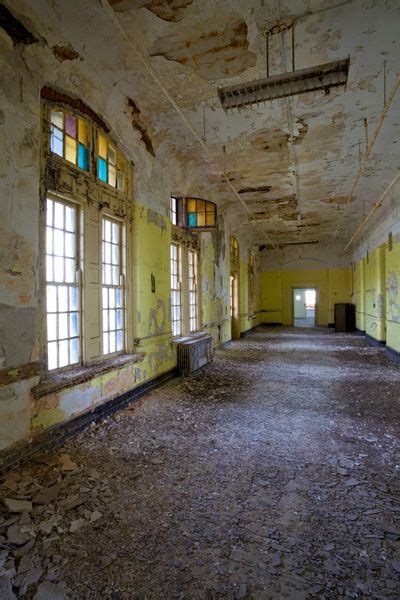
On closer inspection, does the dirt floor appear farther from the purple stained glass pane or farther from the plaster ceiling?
the plaster ceiling

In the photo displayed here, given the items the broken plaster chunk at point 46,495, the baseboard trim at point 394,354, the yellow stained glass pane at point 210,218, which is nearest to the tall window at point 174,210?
the yellow stained glass pane at point 210,218

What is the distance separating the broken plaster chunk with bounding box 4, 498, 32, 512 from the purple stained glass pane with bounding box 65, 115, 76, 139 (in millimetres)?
3846

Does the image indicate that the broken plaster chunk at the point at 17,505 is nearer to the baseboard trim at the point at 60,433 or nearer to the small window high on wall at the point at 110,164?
the baseboard trim at the point at 60,433

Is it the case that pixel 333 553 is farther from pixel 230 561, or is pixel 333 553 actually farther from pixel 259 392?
pixel 259 392

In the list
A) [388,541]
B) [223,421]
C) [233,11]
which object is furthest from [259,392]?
[233,11]

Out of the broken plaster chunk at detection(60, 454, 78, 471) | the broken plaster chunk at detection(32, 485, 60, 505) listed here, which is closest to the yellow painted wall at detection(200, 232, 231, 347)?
the broken plaster chunk at detection(60, 454, 78, 471)

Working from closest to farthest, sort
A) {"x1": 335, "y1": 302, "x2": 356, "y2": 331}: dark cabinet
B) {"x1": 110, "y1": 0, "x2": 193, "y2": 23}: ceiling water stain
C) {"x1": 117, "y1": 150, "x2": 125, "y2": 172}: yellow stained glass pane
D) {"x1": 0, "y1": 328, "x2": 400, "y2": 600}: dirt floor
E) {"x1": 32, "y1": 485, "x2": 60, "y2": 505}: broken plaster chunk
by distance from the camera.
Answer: {"x1": 0, "y1": 328, "x2": 400, "y2": 600}: dirt floor, {"x1": 32, "y1": 485, "x2": 60, "y2": 505}: broken plaster chunk, {"x1": 110, "y1": 0, "x2": 193, "y2": 23}: ceiling water stain, {"x1": 117, "y1": 150, "x2": 125, "y2": 172}: yellow stained glass pane, {"x1": 335, "y1": 302, "x2": 356, "y2": 331}: dark cabinet

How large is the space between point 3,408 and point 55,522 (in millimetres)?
1113

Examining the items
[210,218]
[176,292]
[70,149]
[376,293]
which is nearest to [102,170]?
[70,149]

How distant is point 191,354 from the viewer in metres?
6.95

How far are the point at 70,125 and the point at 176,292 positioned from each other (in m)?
4.07

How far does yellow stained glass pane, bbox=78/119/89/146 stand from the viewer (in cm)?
424

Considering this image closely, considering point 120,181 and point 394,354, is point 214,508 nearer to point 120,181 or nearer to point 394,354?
point 120,181

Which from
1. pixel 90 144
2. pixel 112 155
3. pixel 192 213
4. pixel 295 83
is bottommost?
pixel 192 213
